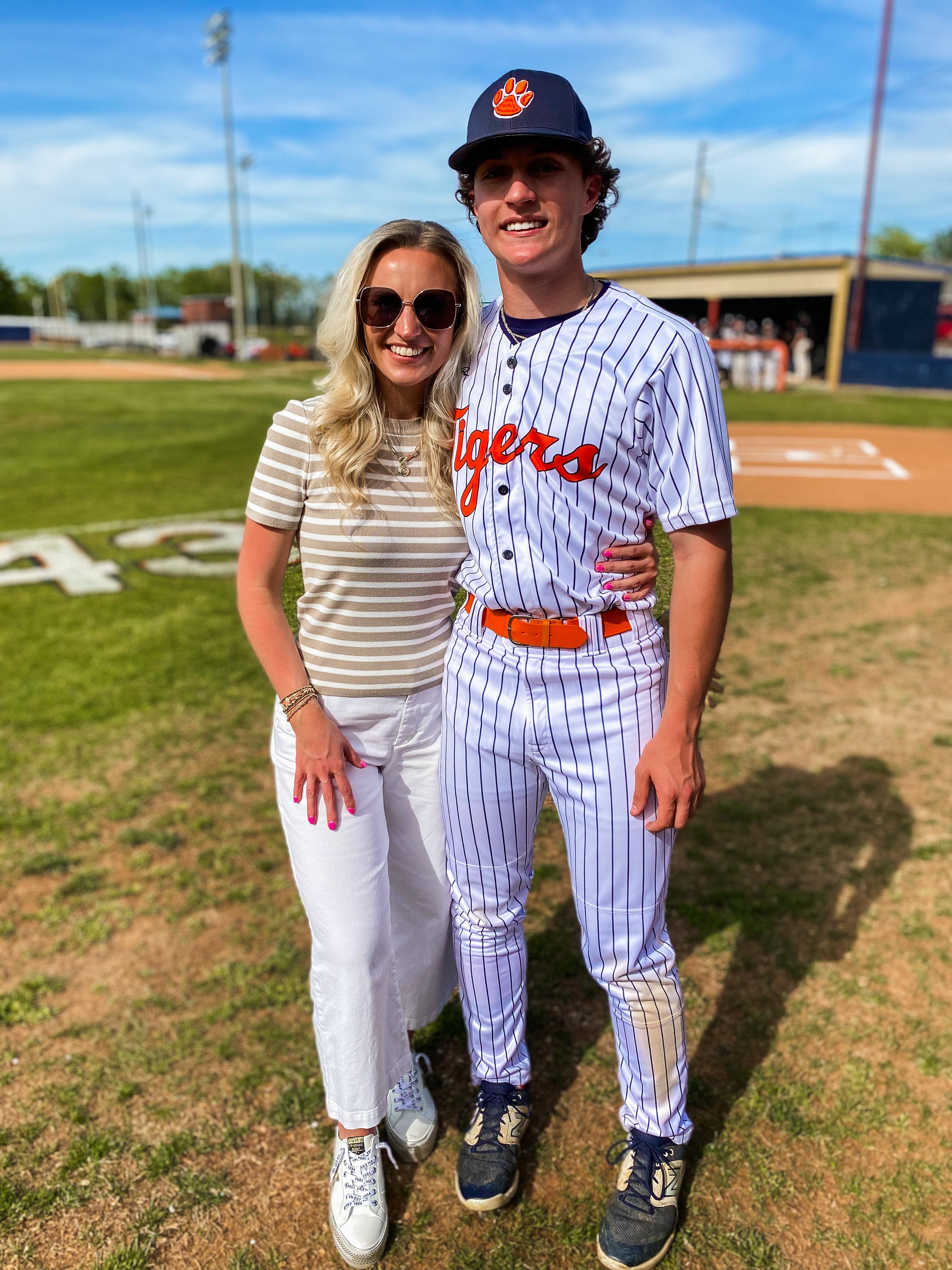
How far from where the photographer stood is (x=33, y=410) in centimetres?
1983

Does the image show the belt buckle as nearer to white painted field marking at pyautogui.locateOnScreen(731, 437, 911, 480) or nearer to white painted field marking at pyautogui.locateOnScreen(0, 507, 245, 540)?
white painted field marking at pyautogui.locateOnScreen(0, 507, 245, 540)

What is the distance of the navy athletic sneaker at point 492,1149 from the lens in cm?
230

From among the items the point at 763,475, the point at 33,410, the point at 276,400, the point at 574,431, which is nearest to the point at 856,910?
the point at 574,431

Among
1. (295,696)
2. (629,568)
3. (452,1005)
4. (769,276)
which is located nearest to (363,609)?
(295,696)

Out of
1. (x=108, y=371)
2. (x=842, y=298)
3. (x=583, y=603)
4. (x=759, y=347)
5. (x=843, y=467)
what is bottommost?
(x=843, y=467)

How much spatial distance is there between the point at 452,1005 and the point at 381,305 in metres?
2.18

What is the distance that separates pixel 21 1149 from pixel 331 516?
1.86 m

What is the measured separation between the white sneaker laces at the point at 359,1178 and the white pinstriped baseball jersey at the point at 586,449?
1348 mm

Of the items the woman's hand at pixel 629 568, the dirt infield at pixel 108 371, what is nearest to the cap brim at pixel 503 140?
the woman's hand at pixel 629 568

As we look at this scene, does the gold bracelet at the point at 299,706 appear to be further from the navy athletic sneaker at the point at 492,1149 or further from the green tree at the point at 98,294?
the green tree at the point at 98,294

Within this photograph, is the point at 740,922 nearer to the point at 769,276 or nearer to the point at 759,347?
the point at 759,347

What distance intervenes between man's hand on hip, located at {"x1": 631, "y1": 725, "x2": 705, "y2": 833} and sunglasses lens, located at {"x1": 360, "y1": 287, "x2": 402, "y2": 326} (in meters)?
1.05

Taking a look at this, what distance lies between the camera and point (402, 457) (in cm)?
214

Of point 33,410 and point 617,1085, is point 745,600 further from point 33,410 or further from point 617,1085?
point 33,410
